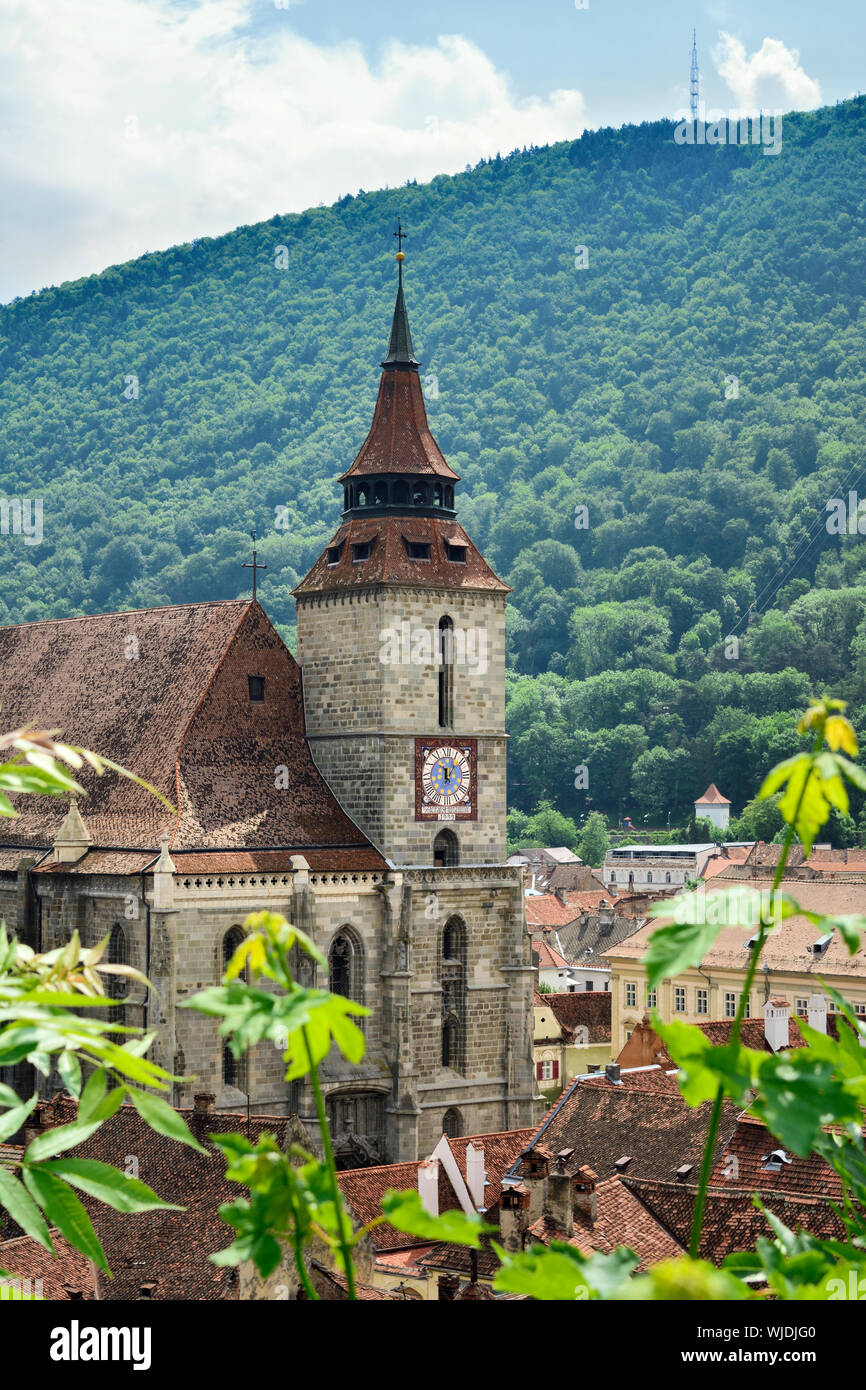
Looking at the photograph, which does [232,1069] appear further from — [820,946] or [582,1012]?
[582,1012]

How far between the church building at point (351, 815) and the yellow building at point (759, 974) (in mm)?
14345

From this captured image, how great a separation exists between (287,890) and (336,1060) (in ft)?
15.5

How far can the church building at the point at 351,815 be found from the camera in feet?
156

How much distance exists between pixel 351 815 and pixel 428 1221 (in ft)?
156

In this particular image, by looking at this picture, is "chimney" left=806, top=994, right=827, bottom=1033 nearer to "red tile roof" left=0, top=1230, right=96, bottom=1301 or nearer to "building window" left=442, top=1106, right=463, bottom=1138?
"building window" left=442, top=1106, right=463, bottom=1138

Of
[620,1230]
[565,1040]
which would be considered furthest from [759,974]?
[620,1230]

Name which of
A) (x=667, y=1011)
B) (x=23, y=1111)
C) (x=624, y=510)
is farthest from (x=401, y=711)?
(x=624, y=510)

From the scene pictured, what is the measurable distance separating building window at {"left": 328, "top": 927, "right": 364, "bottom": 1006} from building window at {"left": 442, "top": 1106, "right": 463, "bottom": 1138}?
378 centimetres

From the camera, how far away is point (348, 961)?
49.3 metres

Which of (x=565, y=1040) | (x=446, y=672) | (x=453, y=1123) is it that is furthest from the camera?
(x=565, y=1040)

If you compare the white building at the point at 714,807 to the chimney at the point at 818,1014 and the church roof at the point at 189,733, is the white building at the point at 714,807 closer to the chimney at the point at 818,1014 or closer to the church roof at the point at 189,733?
the chimney at the point at 818,1014

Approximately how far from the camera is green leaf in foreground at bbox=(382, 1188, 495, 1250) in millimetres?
3699

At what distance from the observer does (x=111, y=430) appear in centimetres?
19225
